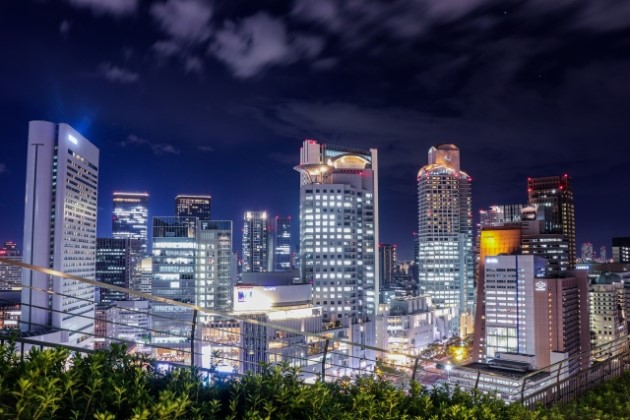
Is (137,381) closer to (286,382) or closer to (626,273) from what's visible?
(286,382)

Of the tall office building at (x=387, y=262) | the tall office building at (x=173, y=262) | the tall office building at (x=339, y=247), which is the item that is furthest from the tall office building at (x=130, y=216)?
the tall office building at (x=339, y=247)

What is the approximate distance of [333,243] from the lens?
6056cm

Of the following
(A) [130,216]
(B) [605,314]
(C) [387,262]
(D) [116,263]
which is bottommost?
(B) [605,314]

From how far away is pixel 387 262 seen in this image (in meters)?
159

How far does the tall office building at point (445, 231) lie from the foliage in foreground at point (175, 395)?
91.3 metres

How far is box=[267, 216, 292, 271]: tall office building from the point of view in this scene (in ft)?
527

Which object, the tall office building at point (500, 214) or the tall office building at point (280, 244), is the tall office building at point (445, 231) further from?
the tall office building at point (280, 244)

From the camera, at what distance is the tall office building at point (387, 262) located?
153250 millimetres

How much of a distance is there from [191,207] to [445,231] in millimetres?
88929

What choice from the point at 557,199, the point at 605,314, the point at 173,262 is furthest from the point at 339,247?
the point at 557,199

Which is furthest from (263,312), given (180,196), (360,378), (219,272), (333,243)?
(180,196)

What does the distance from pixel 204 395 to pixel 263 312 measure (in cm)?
4241

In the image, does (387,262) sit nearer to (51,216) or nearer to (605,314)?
(605,314)

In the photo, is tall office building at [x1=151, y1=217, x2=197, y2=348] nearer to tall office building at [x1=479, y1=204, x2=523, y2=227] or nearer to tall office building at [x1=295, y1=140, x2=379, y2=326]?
tall office building at [x1=295, y1=140, x2=379, y2=326]
